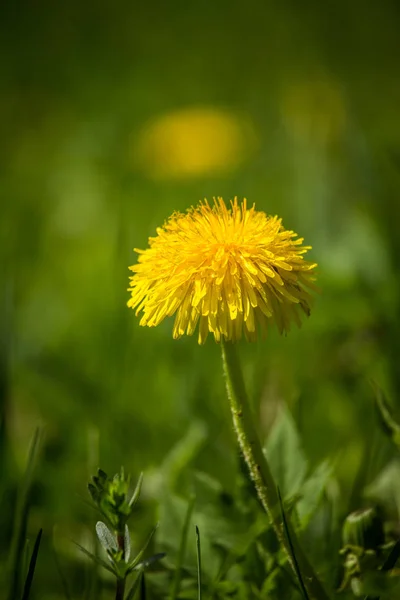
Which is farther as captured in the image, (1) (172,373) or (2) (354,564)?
(1) (172,373)

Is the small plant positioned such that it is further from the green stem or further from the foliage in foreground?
the green stem

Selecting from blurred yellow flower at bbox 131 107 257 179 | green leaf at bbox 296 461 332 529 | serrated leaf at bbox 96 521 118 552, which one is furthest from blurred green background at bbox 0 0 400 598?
serrated leaf at bbox 96 521 118 552

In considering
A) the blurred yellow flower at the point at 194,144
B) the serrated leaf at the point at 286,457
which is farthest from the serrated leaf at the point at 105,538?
the blurred yellow flower at the point at 194,144

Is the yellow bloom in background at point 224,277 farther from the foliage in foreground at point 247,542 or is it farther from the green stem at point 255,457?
the foliage in foreground at point 247,542

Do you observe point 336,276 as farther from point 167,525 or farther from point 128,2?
point 128,2

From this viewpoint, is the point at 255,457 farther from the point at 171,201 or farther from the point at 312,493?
the point at 171,201

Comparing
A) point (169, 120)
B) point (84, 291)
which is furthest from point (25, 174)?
point (84, 291)
